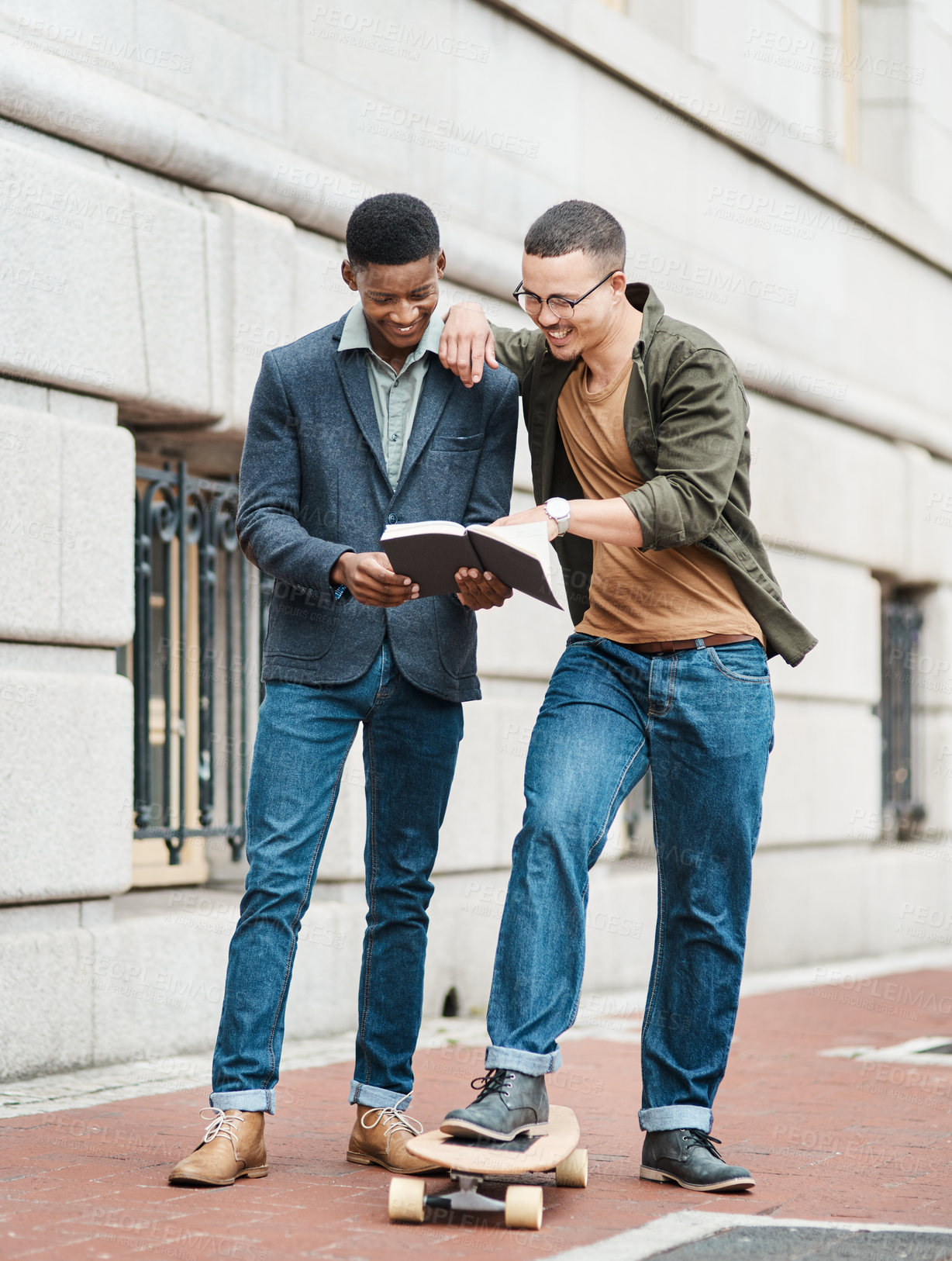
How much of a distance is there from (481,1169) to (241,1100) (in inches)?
23.6

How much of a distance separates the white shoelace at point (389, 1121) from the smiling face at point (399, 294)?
1.73 meters

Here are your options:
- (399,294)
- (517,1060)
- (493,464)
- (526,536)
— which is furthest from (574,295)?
(517,1060)

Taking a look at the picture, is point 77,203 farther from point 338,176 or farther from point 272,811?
point 272,811

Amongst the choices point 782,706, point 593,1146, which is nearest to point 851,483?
point 782,706

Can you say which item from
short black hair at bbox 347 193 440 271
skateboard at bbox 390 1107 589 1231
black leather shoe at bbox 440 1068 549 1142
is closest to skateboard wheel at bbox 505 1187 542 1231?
skateboard at bbox 390 1107 589 1231

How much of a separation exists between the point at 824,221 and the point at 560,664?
704 centimetres

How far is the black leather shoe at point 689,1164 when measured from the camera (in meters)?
3.79

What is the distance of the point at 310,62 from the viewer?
6.51 meters

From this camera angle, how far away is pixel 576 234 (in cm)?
374

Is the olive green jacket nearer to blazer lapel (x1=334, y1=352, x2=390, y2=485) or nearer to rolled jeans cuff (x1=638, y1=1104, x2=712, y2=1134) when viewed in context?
blazer lapel (x1=334, y1=352, x2=390, y2=485)

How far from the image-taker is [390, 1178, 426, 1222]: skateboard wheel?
11.1 feet

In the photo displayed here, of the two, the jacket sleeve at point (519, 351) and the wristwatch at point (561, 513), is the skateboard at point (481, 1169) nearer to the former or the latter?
the wristwatch at point (561, 513)

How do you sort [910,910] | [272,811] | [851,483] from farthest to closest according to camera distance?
[910,910]
[851,483]
[272,811]

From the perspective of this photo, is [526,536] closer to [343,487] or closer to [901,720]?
[343,487]
